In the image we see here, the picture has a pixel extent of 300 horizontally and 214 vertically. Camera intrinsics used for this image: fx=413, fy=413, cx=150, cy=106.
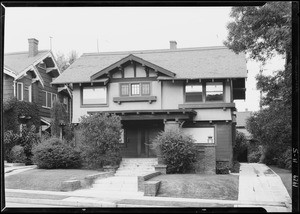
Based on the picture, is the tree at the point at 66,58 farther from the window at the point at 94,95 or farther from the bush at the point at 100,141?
the bush at the point at 100,141

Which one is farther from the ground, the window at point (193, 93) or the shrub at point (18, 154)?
the window at point (193, 93)

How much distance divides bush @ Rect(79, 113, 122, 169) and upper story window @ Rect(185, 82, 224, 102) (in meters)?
4.86

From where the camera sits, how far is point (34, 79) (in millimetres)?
25828

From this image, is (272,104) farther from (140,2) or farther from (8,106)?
(8,106)

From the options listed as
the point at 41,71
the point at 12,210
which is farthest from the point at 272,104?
the point at 41,71

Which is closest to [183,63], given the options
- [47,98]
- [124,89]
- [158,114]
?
[124,89]

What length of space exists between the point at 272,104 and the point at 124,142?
10.7m

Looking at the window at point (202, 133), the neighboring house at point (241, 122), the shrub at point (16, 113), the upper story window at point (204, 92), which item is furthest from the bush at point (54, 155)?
the neighboring house at point (241, 122)

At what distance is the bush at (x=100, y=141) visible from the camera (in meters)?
20.1

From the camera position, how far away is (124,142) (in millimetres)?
24422

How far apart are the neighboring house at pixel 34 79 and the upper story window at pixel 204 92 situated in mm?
8067

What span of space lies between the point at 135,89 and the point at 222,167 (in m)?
6.61

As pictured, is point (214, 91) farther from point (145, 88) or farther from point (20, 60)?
point (20, 60)

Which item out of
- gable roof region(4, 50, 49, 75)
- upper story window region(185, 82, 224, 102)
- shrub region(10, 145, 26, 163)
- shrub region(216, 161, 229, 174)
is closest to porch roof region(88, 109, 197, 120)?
upper story window region(185, 82, 224, 102)
